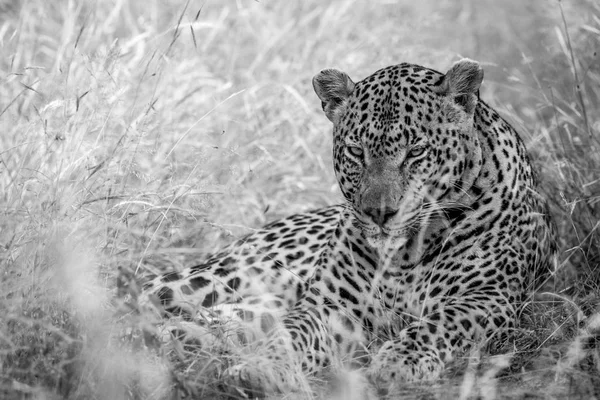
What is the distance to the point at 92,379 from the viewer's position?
435 cm

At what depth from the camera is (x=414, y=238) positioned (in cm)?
589

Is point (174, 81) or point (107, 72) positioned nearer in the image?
point (107, 72)

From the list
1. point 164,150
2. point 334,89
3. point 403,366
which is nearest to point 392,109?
point 334,89

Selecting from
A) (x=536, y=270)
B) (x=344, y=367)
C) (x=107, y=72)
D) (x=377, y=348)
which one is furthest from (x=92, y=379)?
(x=536, y=270)

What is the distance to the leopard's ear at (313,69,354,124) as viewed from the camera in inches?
238

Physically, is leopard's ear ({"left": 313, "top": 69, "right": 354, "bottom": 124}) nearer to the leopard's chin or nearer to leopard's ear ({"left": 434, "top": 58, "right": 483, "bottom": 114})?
leopard's ear ({"left": 434, "top": 58, "right": 483, "bottom": 114})

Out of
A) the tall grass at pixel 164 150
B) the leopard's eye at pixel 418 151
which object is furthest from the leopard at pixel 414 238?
the tall grass at pixel 164 150

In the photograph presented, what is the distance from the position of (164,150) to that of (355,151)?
2.18 meters

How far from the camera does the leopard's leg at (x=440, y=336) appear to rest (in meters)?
4.94

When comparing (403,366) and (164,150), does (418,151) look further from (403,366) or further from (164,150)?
(164,150)

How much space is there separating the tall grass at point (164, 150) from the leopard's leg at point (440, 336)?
1.00ft

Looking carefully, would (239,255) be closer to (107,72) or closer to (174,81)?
(107,72)

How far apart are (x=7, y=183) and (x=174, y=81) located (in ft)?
8.97

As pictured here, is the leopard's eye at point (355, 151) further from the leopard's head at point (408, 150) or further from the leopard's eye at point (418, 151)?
the leopard's eye at point (418, 151)
